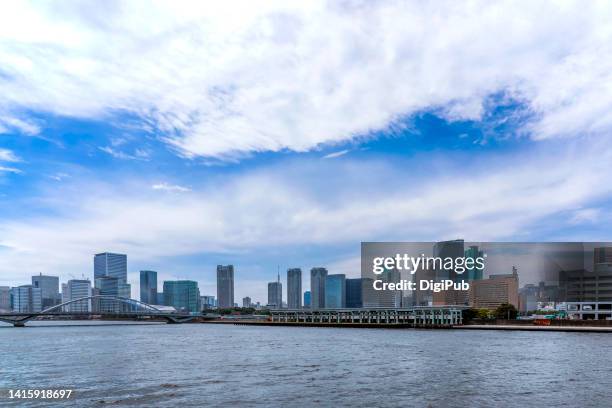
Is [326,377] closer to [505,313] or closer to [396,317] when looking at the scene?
[396,317]

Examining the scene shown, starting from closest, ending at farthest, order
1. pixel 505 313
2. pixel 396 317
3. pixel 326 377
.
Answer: pixel 326 377
pixel 396 317
pixel 505 313

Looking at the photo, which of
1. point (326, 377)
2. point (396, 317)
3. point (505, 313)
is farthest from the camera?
point (505, 313)

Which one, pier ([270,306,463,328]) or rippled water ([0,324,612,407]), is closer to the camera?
rippled water ([0,324,612,407])

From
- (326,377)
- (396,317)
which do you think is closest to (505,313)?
(396,317)

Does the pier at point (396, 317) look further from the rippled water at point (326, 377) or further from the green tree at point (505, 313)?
the rippled water at point (326, 377)

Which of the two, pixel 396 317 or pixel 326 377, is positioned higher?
pixel 326 377

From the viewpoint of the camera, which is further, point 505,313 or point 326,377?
point 505,313

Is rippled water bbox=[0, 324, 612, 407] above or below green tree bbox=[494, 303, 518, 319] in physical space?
above

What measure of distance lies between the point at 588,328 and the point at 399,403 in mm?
98617

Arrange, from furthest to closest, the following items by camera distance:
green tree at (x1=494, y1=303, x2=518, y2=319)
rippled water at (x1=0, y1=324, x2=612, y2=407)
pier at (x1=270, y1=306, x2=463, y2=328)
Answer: green tree at (x1=494, y1=303, x2=518, y2=319), pier at (x1=270, y1=306, x2=463, y2=328), rippled water at (x1=0, y1=324, x2=612, y2=407)

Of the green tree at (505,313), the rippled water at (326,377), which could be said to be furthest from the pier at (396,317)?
the rippled water at (326,377)

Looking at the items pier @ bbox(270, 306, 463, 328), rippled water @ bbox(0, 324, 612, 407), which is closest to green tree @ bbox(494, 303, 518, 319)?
pier @ bbox(270, 306, 463, 328)

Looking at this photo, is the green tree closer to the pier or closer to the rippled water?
the pier

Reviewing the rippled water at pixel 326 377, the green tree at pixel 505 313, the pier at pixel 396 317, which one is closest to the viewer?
the rippled water at pixel 326 377
